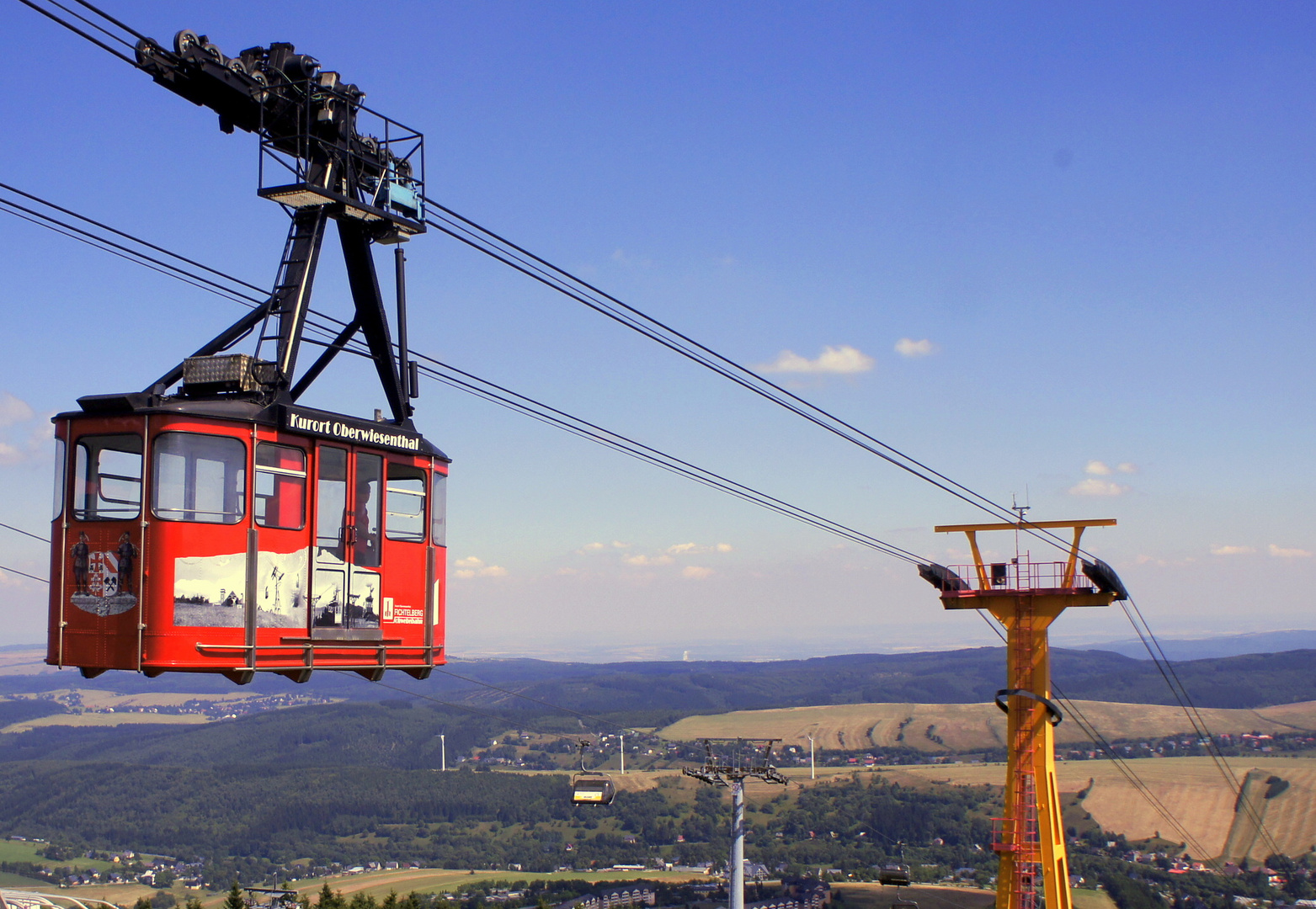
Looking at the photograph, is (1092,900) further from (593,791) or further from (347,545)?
(347,545)

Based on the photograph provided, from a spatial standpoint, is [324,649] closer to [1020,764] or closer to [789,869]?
[1020,764]

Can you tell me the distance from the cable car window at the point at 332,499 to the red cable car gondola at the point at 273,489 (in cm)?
3

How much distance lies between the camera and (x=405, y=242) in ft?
60.0

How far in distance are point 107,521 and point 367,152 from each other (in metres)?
7.04

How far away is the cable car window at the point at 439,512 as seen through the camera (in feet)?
57.4

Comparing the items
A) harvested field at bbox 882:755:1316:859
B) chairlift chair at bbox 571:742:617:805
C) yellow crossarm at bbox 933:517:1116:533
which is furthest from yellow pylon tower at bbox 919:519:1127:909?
harvested field at bbox 882:755:1316:859

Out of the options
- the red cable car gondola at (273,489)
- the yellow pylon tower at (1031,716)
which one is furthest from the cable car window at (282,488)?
the yellow pylon tower at (1031,716)

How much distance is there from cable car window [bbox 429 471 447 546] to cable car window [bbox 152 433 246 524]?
3.49 metres

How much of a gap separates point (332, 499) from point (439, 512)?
7.66 ft

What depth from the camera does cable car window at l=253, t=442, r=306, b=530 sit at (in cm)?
1471

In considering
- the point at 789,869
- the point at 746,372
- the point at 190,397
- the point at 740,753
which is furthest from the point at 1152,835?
the point at 190,397

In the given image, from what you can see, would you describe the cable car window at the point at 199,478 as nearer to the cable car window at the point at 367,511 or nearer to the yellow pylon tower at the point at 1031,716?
the cable car window at the point at 367,511

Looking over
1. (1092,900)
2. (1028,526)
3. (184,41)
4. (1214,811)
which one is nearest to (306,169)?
(184,41)

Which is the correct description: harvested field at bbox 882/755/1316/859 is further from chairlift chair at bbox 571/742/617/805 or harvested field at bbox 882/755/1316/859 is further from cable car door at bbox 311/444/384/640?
cable car door at bbox 311/444/384/640
